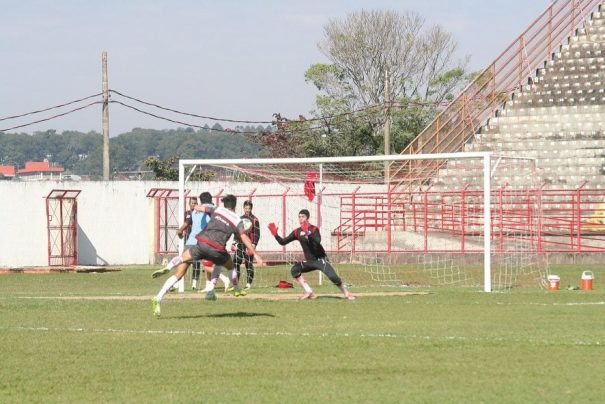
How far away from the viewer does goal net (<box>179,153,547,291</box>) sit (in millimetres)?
33281

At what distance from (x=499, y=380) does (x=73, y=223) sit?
32823mm

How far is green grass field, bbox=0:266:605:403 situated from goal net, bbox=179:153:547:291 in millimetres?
10165

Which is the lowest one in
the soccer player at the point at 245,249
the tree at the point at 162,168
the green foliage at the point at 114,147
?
the soccer player at the point at 245,249

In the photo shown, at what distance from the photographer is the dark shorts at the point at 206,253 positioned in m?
18.7

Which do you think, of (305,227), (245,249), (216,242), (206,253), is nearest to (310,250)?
(305,227)

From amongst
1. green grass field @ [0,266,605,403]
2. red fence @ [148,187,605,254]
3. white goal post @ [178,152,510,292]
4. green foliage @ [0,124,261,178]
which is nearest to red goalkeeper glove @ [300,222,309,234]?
green grass field @ [0,266,605,403]

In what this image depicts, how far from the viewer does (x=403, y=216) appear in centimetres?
4053

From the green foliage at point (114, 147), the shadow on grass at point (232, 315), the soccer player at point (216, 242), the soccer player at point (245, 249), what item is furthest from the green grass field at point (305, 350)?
the green foliage at point (114, 147)

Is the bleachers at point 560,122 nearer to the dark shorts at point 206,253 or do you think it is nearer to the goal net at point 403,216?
the goal net at point 403,216

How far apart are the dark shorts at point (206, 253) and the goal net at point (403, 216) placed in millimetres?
11154

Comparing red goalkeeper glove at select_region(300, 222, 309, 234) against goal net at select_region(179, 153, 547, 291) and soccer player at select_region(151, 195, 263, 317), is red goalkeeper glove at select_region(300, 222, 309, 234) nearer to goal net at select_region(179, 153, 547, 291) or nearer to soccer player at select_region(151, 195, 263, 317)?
Answer: soccer player at select_region(151, 195, 263, 317)

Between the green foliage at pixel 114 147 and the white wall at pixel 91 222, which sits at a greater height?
the green foliage at pixel 114 147

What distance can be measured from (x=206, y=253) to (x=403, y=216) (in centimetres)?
2227

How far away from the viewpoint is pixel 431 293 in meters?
24.4
